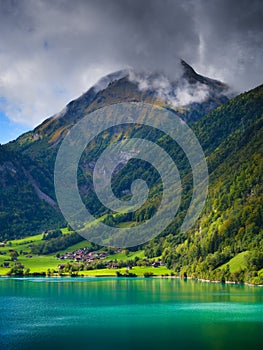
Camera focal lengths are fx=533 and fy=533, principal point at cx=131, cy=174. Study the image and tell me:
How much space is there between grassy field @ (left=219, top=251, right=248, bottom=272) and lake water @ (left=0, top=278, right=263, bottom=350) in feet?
112

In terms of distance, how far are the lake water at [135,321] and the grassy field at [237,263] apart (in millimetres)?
34216

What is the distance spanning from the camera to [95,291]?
141375 millimetres

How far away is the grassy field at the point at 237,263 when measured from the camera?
542ft

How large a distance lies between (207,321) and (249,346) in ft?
66.6

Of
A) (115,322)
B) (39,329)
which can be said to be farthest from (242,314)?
(39,329)

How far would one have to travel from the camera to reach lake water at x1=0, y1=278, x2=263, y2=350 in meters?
64.3

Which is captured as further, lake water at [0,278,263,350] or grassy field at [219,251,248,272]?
grassy field at [219,251,248,272]

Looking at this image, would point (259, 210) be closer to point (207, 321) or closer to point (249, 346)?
point (207, 321)

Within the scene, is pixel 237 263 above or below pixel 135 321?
above

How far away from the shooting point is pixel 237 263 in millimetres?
169500

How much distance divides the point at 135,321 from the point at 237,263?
93540mm

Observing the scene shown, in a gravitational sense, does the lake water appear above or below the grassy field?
below

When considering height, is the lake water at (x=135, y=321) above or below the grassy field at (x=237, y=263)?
below

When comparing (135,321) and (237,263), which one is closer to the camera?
(135,321)
